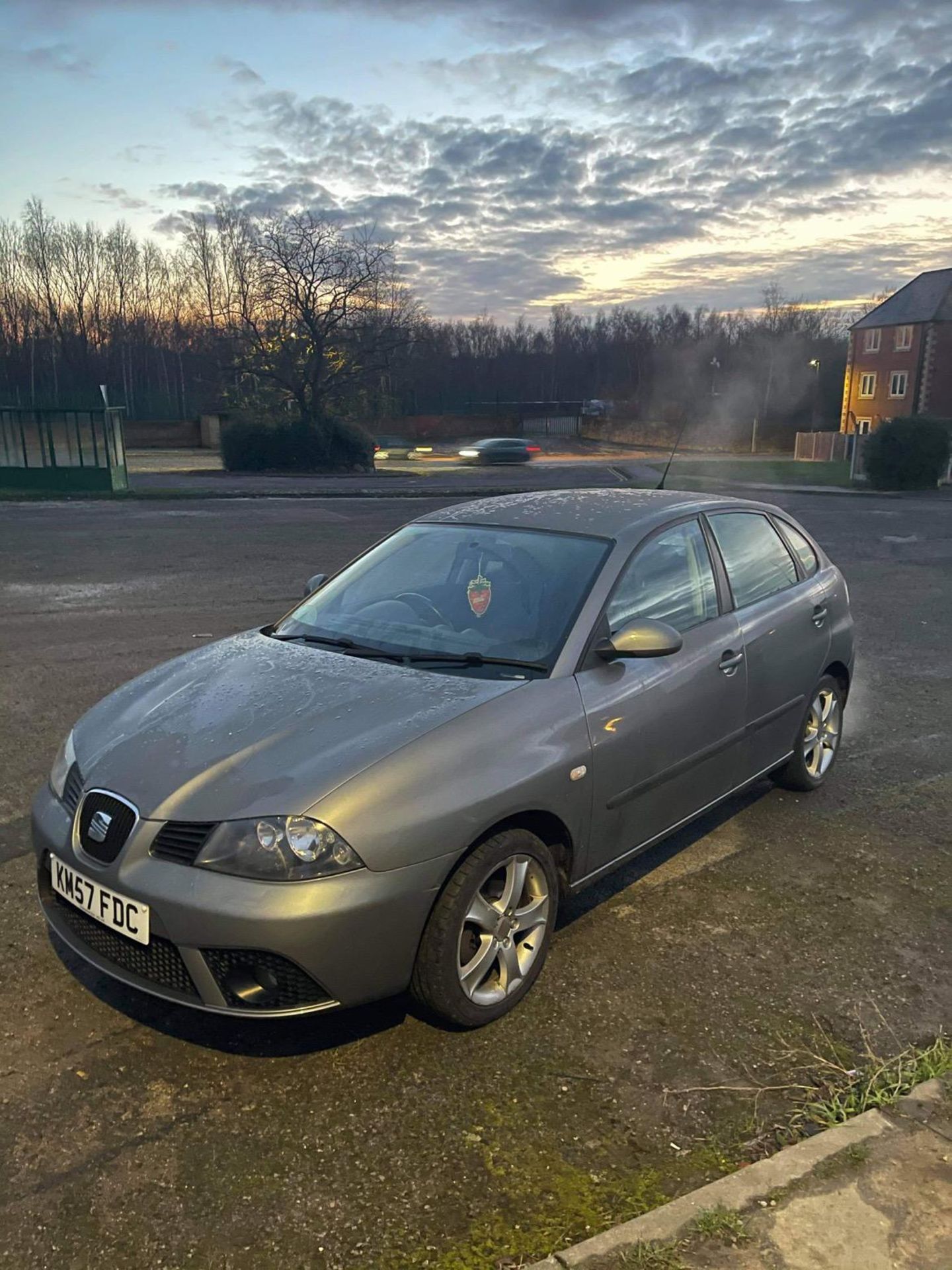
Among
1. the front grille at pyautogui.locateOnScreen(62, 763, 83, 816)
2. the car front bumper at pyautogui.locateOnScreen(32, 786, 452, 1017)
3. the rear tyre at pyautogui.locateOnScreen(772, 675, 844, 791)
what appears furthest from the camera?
the rear tyre at pyautogui.locateOnScreen(772, 675, 844, 791)

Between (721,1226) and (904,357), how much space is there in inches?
2644

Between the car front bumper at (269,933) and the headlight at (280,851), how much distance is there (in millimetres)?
27

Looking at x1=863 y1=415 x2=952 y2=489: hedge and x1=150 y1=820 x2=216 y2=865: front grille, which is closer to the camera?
x1=150 y1=820 x2=216 y2=865: front grille

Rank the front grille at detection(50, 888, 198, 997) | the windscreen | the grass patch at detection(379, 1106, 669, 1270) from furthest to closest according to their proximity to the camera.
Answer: the windscreen
the front grille at detection(50, 888, 198, 997)
the grass patch at detection(379, 1106, 669, 1270)

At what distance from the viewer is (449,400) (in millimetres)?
71750

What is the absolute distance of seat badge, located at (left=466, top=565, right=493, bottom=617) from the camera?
3.78 meters

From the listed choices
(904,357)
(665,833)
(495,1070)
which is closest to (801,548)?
(665,833)

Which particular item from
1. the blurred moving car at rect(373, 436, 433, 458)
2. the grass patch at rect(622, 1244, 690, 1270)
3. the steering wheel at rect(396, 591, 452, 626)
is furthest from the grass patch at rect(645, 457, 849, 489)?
the grass patch at rect(622, 1244, 690, 1270)

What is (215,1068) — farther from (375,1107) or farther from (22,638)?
(22,638)

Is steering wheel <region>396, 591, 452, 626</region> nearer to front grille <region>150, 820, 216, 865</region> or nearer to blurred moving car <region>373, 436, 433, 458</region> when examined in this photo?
front grille <region>150, 820, 216, 865</region>

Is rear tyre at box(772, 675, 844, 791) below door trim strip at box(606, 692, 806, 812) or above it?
below

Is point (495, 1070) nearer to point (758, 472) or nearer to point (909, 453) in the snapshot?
point (909, 453)

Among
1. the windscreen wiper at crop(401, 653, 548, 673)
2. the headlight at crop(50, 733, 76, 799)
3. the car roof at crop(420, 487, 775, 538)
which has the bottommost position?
the headlight at crop(50, 733, 76, 799)

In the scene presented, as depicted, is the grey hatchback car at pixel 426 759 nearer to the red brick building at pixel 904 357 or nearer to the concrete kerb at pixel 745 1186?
the concrete kerb at pixel 745 1186
